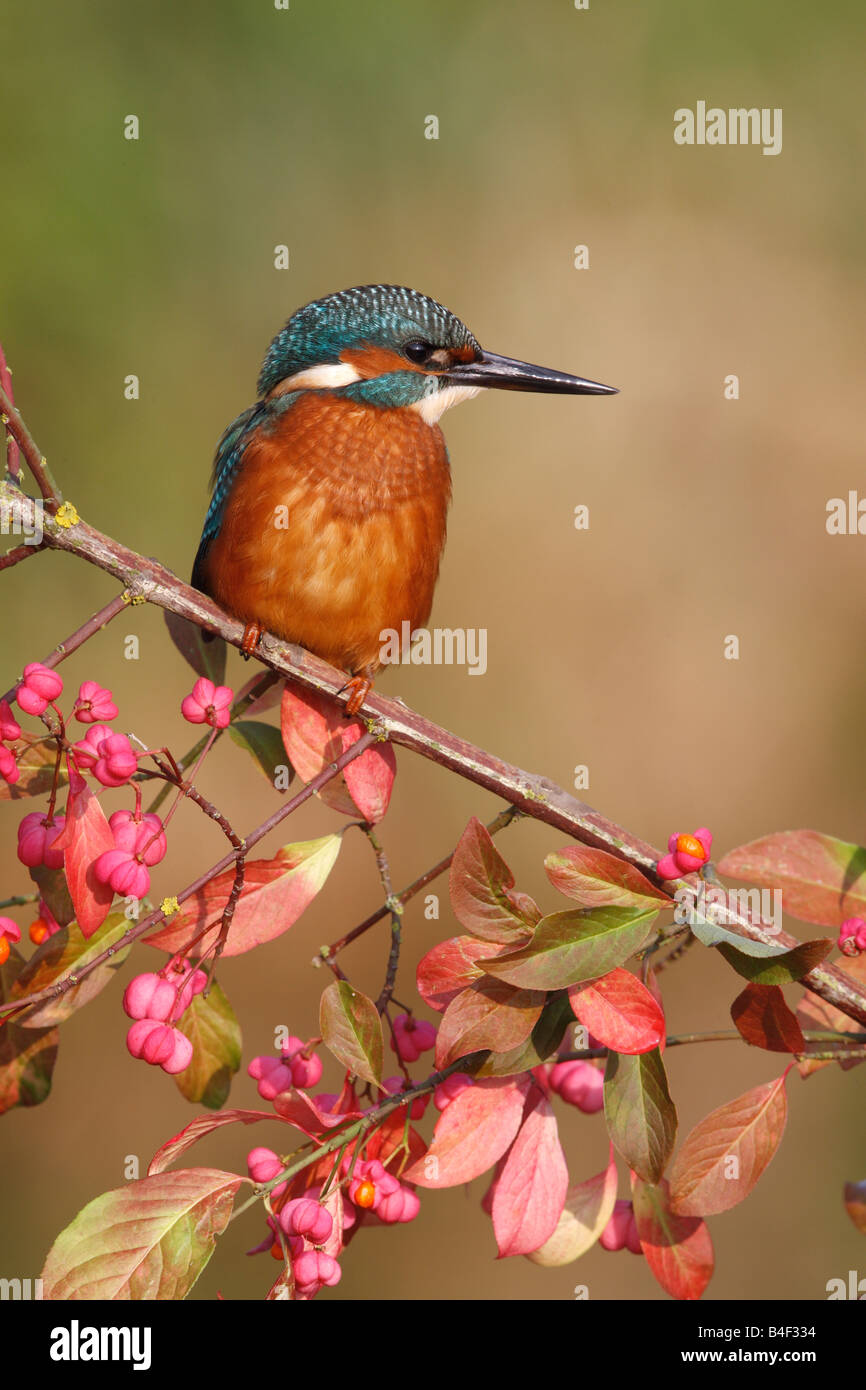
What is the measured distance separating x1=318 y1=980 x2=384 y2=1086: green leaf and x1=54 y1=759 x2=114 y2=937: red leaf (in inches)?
8.5

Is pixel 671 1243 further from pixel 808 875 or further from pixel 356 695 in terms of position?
pixel 356 695

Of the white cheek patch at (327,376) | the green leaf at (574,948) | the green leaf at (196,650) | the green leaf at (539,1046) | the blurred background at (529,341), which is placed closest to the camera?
the green leaf at (574,948)

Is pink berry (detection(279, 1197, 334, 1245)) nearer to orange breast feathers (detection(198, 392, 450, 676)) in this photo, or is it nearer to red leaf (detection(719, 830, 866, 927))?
red leaf (detection(719, 830, 866, 927))

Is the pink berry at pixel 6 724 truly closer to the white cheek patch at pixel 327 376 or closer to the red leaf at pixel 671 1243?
the red leaf at pixel 671 1243

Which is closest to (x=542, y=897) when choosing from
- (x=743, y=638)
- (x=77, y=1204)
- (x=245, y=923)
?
(x=743, y=638)

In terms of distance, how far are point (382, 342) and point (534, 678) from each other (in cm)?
151

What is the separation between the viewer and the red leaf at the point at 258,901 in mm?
1126

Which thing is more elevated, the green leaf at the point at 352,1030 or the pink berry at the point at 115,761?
the pink berry at the point at 115,761

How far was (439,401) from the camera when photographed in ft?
6.16

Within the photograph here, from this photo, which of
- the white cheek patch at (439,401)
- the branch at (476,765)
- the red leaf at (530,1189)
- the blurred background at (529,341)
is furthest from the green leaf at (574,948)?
the blurred background at (529,341)

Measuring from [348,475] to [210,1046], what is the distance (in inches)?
33.0

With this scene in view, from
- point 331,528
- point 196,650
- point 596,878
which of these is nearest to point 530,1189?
point 596,878

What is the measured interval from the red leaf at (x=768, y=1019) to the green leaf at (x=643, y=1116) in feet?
0.28

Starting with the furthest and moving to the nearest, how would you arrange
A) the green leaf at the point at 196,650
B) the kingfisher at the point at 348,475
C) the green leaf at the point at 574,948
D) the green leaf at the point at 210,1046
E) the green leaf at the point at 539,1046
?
the kingfisher at the point at 348,475 → the green leaf at the point at 196,650 → the green leaf at the point at 210,1046 → the green leaf at the point at 539,1046 → the green leaf at the point at 574,948
